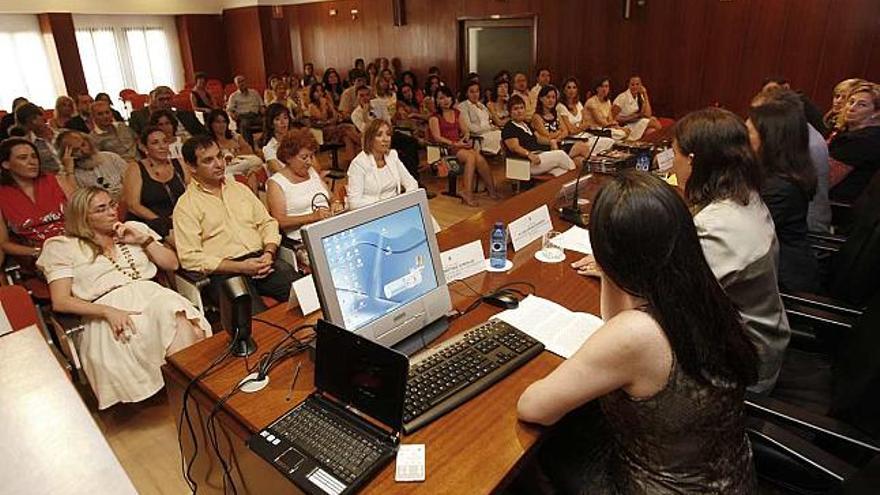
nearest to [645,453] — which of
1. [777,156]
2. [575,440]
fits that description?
[575,440]

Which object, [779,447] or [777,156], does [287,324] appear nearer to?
[779,447]

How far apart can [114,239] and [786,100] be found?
3146 mm

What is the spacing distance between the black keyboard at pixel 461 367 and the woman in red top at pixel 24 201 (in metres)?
2.70

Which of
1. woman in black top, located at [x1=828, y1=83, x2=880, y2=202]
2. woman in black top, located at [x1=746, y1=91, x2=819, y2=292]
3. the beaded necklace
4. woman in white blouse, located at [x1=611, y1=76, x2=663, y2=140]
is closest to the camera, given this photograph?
woman in black top, located at [x1=746, y1=91, x2=819, y2=292]

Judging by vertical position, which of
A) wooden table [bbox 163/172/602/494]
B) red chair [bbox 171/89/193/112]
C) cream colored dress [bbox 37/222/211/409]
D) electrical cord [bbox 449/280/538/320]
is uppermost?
red chair [bbox 171/89/193/112]

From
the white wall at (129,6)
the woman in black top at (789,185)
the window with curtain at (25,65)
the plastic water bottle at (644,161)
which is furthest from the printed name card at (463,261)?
the window with curtain at (25,65)

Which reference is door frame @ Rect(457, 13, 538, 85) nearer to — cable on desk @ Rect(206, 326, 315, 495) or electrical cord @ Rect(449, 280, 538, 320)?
electrical cord @ Rect(449, 280, 538, 320)

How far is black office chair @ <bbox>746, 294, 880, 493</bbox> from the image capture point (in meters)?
1.25

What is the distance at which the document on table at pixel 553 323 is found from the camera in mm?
1449

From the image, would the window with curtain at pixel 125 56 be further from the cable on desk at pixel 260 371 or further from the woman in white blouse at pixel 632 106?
the cable on desk at pixel 260 371

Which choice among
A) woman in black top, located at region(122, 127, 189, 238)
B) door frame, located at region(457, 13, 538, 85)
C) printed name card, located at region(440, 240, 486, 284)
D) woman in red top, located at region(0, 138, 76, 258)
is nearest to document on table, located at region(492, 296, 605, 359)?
printed name card, located at region(440, 240, 486, 284)

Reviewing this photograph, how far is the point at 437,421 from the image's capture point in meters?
1.17

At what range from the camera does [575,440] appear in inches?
56.0

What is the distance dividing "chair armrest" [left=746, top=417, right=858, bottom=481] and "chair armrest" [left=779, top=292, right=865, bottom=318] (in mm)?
814
